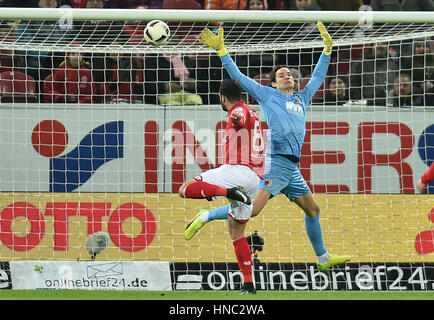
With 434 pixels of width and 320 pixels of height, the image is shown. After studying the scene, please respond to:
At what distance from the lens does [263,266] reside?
975cm

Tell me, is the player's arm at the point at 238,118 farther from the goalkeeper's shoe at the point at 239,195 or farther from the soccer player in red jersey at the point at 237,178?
the goalkeeper's shoe at the point at 239,195

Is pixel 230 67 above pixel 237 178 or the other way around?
above

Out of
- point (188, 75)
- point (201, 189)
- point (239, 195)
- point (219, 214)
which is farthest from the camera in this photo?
point (188, 75)

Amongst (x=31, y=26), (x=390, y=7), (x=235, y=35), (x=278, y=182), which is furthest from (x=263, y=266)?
(x=390, y=7)

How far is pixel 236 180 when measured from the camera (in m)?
7.93

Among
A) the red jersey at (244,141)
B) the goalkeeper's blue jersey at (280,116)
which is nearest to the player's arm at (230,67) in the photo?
the goalkeeper's blue jersey at (280,116)

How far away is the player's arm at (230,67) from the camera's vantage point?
8.02 meters

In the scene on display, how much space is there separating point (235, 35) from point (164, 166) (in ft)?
5.67

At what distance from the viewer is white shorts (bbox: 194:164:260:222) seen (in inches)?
310

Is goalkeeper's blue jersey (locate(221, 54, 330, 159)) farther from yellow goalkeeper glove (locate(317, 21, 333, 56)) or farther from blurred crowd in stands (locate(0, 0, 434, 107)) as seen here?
blurred crowd in stands (locate(0, 0, 434, 107))

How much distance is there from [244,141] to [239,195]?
60 cm

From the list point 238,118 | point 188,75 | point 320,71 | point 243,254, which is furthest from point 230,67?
point 188,75

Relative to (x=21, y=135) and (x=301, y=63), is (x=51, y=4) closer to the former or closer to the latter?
(x=21, y=135)

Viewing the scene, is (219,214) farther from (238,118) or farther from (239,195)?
(238,118)
